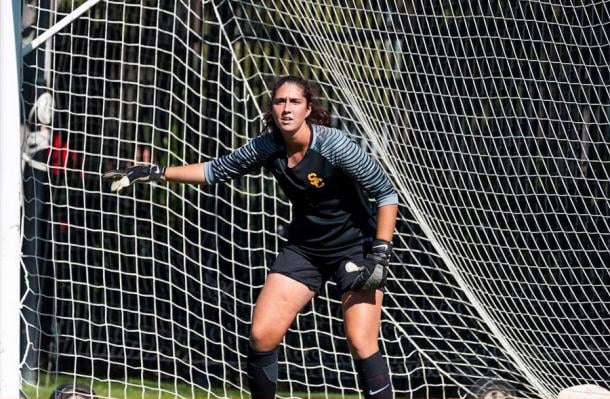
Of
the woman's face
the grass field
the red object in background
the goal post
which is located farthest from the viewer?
the grass field

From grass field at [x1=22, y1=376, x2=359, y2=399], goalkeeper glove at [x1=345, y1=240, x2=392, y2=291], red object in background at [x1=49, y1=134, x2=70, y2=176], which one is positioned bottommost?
grass field at [x1=22, y1=376, x2=359, y2=399]

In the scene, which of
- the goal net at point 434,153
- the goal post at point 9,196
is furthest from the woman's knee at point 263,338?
the goal net at point 434,153

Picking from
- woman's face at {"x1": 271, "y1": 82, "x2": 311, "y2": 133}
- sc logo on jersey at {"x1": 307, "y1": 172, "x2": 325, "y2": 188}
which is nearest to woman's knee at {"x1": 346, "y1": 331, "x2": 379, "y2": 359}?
sc logo on jersey at {"x1": 307, "y1": 172, "x2": 325, "y2": 188}

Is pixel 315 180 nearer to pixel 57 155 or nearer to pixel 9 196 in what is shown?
pixel 9 196

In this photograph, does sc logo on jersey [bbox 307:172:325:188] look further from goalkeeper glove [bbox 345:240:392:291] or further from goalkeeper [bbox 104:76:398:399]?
goalkeeper glove [bbox 345:240:392:291]

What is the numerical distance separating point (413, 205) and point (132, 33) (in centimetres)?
204

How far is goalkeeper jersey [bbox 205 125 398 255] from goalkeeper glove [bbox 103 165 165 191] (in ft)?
0.67

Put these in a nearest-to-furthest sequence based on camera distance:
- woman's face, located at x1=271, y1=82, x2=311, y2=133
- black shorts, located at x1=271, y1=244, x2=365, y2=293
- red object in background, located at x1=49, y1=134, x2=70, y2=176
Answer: woman's face, located at x1=271, y1=82, x2=311, y2=133 < black shorts, located at x1=271, y1=244, x2=365, y2=293 < red object in background, located at x1=49, y1=134, x2=70, y2=176

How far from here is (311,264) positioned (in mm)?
5066

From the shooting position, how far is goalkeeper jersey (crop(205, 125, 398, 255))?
487 cm

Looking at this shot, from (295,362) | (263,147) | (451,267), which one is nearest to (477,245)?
(451,267)

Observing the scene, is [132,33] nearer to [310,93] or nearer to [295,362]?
[295,362]

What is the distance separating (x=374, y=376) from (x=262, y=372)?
46cm

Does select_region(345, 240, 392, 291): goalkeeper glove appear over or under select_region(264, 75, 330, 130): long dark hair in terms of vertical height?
under
